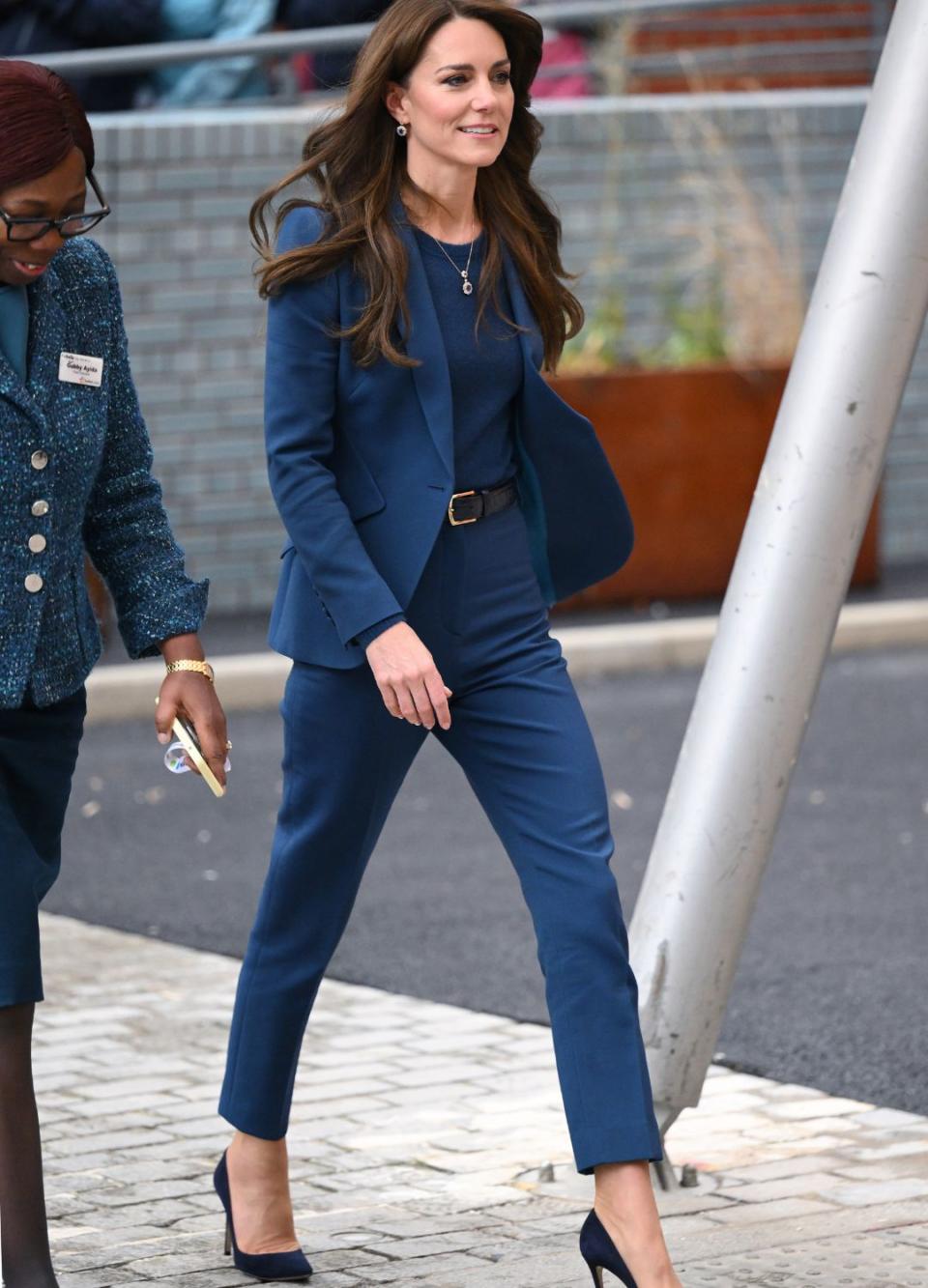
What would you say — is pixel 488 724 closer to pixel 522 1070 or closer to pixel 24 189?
pixel 24 189

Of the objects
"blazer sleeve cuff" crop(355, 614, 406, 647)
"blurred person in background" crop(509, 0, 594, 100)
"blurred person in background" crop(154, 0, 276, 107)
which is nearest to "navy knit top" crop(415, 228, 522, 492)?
"blazer sleeve cuff" crop(355, 614, 406, 647)

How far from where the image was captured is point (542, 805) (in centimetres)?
375

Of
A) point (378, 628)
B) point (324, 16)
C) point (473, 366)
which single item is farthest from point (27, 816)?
point (324, 16)

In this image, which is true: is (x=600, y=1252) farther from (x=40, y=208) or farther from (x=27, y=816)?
(x=40, y=208)

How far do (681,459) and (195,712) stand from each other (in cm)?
852

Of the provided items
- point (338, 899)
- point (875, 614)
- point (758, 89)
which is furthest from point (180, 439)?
point (338, 899)

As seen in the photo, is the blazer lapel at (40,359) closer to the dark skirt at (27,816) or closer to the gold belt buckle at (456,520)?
the dark skirt at (27,816)

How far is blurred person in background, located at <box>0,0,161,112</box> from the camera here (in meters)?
11.7

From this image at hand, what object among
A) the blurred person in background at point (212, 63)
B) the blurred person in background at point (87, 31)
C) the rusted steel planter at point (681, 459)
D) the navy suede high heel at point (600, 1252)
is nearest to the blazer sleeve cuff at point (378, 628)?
the navy suede high heel at point (600, 1252)

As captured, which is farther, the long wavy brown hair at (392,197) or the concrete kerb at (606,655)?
the concrete kerb at (606,655)

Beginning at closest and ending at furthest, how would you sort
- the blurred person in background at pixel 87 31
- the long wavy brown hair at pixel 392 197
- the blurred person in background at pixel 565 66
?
the long wavy brown hair at pixel 392 197 < the blurred person in background at pixel 87 31 < the blurred person in background at pixel 565 66

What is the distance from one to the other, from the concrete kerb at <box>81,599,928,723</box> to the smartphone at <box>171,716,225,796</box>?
5.99 meters

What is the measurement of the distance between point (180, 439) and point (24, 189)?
8.51 m

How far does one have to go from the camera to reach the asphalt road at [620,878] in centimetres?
568
